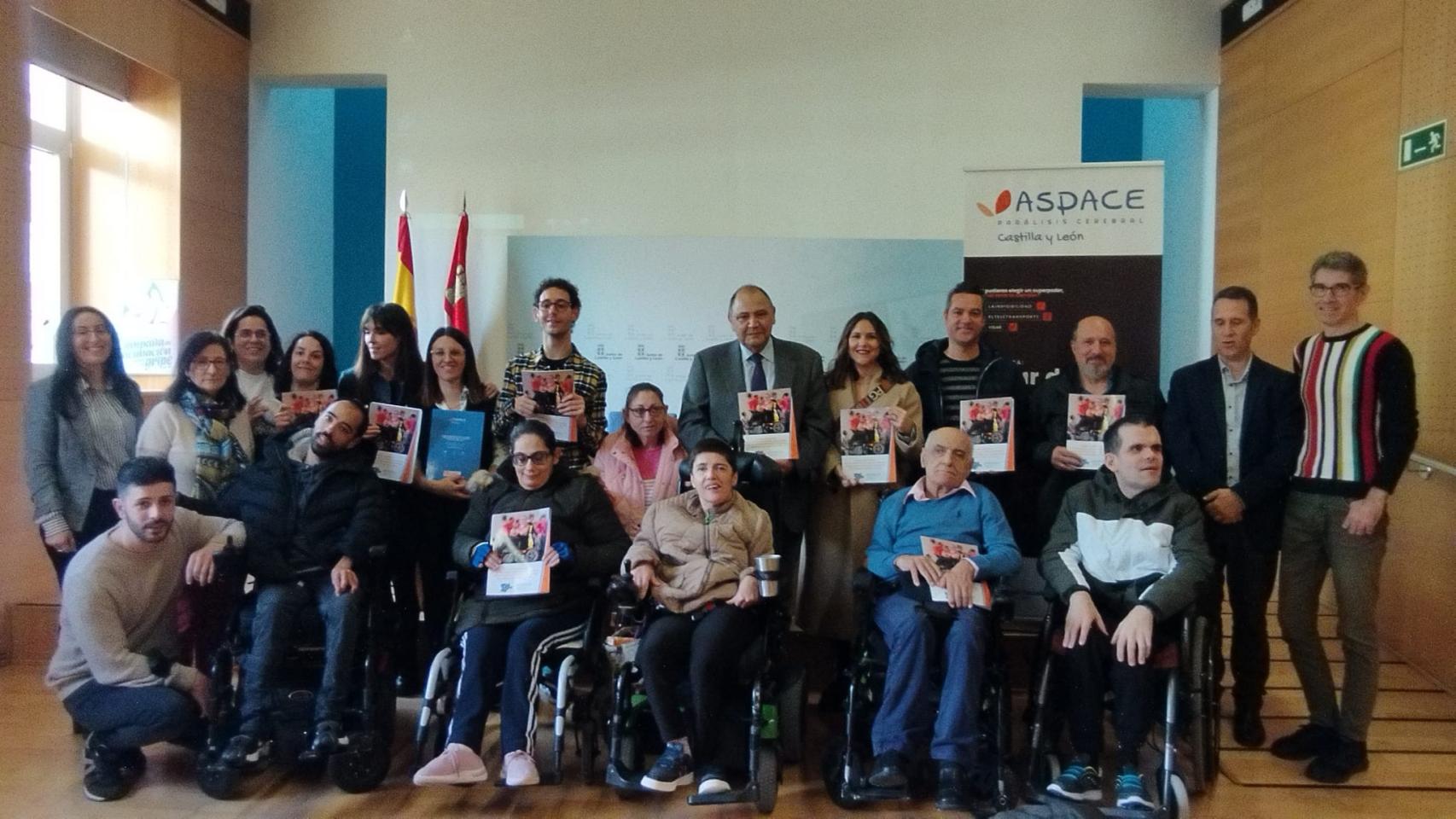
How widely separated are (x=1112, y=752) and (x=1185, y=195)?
3.85 meters

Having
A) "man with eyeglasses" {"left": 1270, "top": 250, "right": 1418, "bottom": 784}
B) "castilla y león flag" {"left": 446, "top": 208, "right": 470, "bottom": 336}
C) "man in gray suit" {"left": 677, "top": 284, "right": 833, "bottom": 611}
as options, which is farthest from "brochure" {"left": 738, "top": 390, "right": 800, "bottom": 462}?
"castilla y león flag" {"left": 446, "top": 208, "right": 470, "bottom": 336}

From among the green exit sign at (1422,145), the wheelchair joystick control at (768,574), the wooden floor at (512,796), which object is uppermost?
the green exit sign at (1422,145)

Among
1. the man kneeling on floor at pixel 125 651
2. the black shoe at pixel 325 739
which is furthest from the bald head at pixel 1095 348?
the man kneeling on floor at pixel 125 651

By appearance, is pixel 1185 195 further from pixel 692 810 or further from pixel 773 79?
pixel 692 810

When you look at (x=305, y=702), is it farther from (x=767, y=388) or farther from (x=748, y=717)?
(x=767, y=388)

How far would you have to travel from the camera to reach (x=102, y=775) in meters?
2.92

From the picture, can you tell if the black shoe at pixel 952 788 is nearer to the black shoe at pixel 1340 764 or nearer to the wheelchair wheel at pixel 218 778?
the black shoe at pixel 1340 764

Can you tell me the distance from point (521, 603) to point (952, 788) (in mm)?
1471

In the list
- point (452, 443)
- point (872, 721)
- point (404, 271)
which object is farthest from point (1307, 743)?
point (404, 271)

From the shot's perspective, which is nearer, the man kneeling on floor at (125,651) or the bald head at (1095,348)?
the man kneeling on floor at (125,651)

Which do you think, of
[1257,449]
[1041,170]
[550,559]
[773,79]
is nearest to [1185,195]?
[1041,170]

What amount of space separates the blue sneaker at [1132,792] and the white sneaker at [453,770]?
1876mm

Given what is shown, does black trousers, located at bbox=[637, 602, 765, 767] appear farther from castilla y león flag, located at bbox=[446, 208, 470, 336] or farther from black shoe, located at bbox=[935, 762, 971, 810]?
castilla y león flag, located at bbox=[446, 208, 470, 336]

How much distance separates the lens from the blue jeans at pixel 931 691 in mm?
2789
